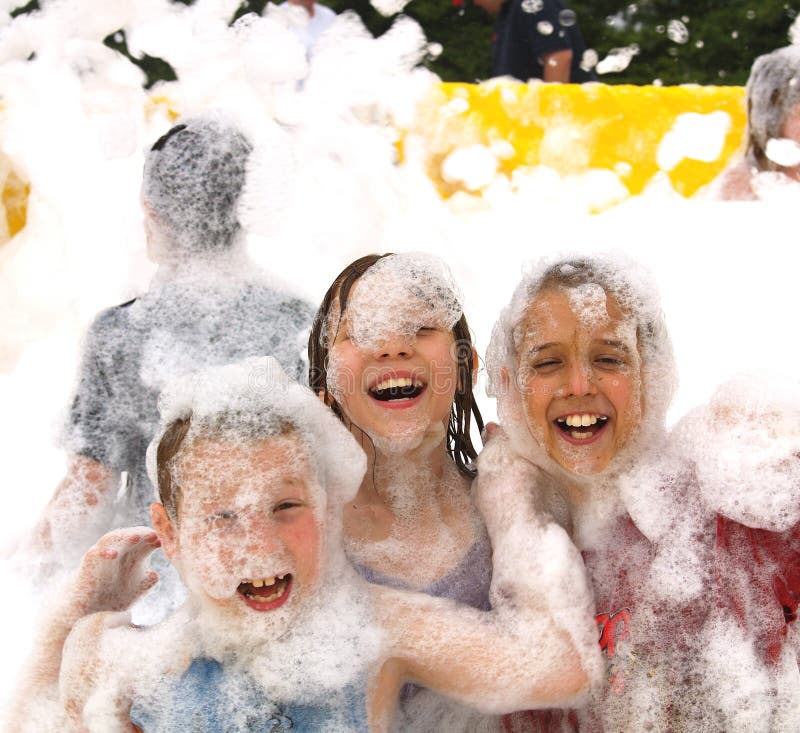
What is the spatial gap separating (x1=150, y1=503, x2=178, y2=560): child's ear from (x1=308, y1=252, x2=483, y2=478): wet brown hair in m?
0.30

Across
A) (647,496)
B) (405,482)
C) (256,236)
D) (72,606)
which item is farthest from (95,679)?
(256,236)

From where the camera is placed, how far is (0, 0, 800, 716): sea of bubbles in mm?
2469

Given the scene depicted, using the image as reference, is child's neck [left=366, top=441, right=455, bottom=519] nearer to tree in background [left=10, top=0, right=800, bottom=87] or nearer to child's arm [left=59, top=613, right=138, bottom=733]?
child's arm [left=59, top=613, right=138, bottom=733]

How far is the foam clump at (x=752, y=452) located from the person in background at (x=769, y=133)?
1783mm

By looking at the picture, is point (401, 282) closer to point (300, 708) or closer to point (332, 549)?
point (332, 549)

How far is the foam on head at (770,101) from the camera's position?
278 centimetres

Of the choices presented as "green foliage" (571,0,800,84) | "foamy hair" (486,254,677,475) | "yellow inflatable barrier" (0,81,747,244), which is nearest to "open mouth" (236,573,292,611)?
"foamy hair" (486,254,677,475)

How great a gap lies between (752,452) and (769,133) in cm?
198

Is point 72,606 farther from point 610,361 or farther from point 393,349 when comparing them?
point 610,361

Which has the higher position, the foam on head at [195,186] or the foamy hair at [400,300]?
the foam on head at [195,186]

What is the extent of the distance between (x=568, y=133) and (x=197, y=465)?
2.32 meters

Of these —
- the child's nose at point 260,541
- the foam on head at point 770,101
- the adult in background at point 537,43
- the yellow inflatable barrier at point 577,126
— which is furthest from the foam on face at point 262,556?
the adult in background at point 537,43

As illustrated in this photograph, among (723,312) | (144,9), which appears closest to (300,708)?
(723,312)

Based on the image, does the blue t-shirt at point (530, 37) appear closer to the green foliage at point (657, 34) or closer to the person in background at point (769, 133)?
the person in background at point (769, 133)
